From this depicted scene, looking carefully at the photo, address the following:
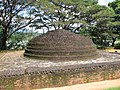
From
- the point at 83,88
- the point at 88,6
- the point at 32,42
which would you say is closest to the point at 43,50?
the point at 32,42

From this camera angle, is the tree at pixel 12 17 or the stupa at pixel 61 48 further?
the tree at pixel 12 17

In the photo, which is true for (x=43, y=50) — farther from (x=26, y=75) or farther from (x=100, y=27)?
(x=100, y=27)

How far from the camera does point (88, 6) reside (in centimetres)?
2205

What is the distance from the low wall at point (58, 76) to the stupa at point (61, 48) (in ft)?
6.53

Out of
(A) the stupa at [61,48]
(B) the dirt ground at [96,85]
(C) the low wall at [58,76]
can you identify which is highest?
(A) the stupa at [61,48]

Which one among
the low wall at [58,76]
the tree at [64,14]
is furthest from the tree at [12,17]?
the low wall at [58,76]

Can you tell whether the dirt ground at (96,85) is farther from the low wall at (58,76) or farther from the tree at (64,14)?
the tree at (64,14)

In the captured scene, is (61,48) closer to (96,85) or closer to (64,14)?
(96,85)

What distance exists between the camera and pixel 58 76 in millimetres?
8859

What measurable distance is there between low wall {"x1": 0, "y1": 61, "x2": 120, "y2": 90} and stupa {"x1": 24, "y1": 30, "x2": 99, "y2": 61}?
1.99 metres

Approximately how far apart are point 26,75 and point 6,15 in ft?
42.2

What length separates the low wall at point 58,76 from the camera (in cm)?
827

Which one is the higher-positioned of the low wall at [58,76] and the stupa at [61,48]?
the stupa at [61,48]

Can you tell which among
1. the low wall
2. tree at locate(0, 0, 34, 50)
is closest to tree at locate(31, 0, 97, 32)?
tree at locate(0, 0, 34, 50)
